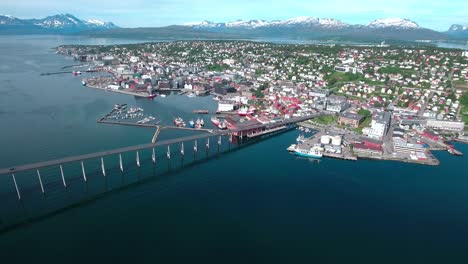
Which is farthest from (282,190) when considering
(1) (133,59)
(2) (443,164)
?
(1) (133,59)

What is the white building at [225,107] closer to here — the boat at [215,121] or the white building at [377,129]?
the boat at [215,121]

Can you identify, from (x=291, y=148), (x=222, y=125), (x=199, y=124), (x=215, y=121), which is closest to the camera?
(x=291, y=148)

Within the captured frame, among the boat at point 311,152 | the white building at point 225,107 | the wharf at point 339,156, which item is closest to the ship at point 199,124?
the white building at point 225,107

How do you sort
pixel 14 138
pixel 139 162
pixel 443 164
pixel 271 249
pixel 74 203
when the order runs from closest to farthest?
1. pixel 271 249
2. pixel 74 203
3. pixel 139 162
4. pixel 443 164
5. pixel 14 138

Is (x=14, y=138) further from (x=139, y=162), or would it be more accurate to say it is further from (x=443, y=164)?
(x=443, y=164)

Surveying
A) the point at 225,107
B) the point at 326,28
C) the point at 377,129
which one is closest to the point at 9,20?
the point at 326,28

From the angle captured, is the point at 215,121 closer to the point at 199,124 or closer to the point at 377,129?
the point at 199,124
